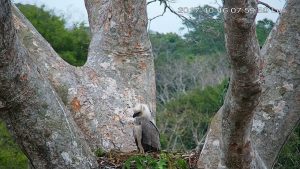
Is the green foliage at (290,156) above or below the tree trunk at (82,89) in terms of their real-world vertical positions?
below

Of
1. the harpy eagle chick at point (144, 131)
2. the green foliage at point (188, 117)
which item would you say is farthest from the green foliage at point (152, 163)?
the green foliage at point (188, 117)

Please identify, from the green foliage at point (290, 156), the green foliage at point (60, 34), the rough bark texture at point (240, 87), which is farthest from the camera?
the green foliage at point (60, 34)

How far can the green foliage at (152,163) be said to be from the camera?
575 cm

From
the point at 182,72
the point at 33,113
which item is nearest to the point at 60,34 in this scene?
the point at 182,72

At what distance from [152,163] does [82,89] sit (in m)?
1.17

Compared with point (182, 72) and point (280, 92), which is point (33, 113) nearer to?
point (280, 92)

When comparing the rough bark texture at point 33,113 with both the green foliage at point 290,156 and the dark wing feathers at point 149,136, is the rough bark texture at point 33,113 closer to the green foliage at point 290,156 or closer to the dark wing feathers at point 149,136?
the dark wing feathers at point 149,136

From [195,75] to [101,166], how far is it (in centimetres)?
3642

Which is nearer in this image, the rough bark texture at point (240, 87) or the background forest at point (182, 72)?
the rough bark texture at point (240, 87)

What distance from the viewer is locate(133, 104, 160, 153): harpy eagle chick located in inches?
273

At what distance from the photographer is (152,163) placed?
577cm

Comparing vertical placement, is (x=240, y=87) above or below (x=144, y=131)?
above

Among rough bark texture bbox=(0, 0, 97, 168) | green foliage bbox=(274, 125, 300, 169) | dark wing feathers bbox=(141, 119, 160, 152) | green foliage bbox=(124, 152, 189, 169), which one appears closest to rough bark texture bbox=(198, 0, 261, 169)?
green foliage bbox=(124, 152, 189, 169)

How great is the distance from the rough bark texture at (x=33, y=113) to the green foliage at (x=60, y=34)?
1867cm
